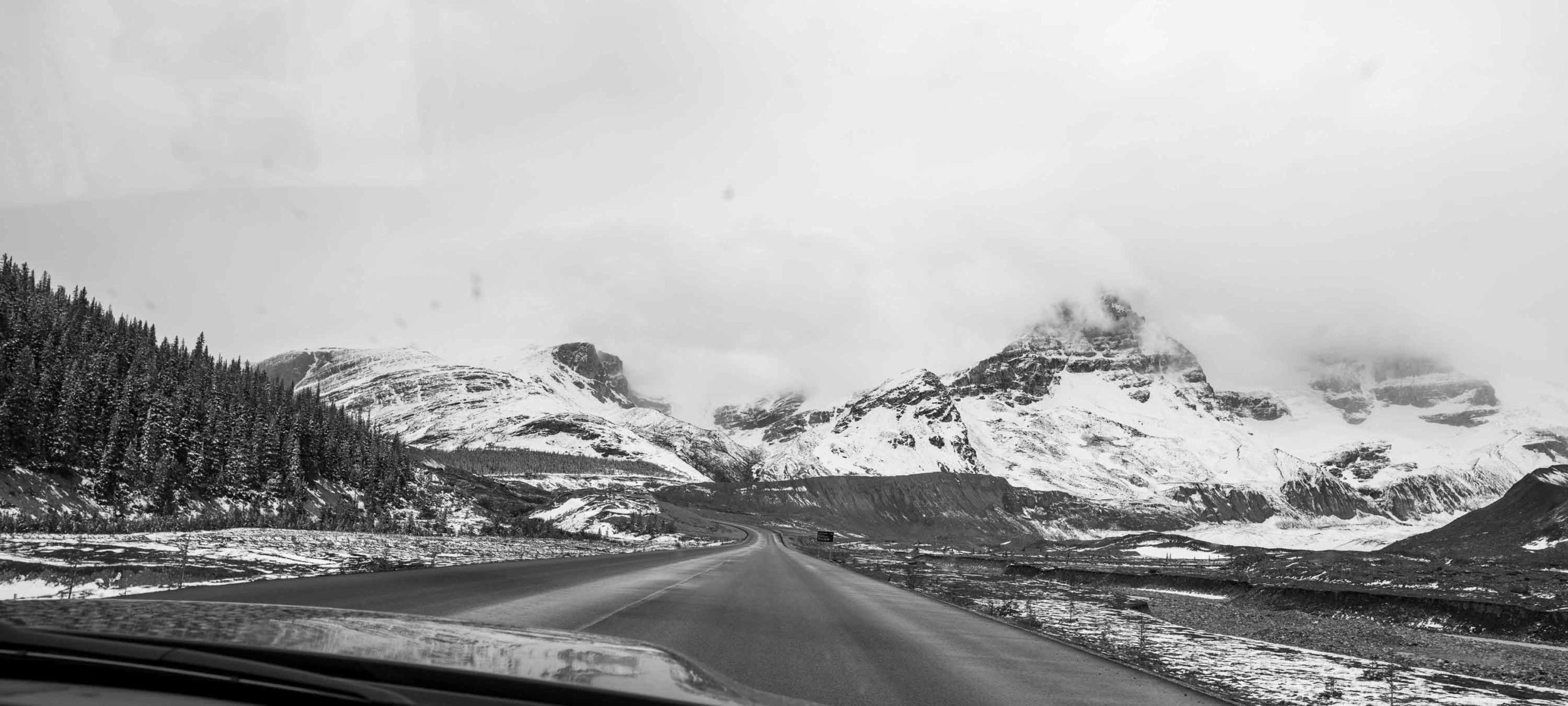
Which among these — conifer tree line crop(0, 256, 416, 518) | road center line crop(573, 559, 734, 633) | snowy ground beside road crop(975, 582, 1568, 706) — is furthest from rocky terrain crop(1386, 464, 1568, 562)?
conifer tree line crop(0, 256, 416, 518)

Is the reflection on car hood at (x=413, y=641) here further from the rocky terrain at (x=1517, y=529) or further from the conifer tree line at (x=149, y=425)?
the rocky terrain at (x=1517, y=529)

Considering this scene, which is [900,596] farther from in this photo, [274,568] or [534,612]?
[274,568]

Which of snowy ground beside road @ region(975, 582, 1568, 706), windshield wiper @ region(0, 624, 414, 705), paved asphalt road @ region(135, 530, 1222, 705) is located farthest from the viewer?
snowy ground beside road @ region(975, 582, 1568, 706)

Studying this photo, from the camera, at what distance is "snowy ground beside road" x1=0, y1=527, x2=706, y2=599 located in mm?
17359

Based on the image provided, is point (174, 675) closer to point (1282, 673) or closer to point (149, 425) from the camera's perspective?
point (1282, 673)

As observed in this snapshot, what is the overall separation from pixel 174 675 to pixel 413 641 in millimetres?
1472

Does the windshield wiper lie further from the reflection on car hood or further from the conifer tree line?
the conifer tree line

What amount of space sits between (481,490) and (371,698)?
7517 inches

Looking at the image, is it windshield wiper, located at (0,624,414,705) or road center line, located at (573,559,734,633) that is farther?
road center line, located at (573,559,734,633)

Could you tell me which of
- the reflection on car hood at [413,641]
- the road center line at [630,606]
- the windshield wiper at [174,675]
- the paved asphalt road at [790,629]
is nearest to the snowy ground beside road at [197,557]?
the paved asphalt road at [790,629]

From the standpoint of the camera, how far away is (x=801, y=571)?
42031mm

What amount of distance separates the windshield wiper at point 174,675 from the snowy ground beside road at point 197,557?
15007 millimetres

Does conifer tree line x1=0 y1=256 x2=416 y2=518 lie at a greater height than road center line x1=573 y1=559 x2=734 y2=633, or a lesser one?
greater

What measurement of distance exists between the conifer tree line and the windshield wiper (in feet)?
262
